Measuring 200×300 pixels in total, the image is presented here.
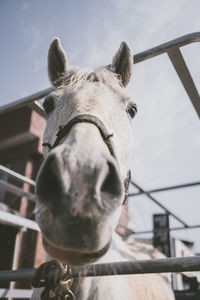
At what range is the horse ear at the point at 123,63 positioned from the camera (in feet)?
6.36

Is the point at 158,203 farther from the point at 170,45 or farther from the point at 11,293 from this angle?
the point at 170,45

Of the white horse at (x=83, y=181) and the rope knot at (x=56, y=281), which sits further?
the rope knot at (x=56, y=281)

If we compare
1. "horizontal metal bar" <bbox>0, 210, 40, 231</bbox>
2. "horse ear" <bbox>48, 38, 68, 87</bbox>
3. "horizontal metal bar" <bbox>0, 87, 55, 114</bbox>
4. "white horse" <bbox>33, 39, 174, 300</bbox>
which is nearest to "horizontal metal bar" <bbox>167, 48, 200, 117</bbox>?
"white horse" <bbox>33, 39, 174, 300</bbox>

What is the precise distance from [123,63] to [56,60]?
0.59 metres

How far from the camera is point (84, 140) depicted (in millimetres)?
951

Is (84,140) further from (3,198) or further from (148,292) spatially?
(3,198)

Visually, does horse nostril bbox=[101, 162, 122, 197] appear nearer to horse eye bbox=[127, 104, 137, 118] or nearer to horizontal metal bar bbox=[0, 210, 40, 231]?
horse eye bbox=[127, 104, 137, 118]

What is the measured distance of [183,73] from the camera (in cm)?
178

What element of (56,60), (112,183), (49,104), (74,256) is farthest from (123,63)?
(74,256)

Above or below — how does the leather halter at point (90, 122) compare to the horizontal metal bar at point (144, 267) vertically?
above

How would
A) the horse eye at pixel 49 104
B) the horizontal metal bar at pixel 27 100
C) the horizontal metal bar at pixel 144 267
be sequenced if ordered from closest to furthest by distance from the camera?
the horizontal metal bar at pixel 144 267 < the horse eye at pixel 49 104 < the horizontal metal bar at pixel 27 100

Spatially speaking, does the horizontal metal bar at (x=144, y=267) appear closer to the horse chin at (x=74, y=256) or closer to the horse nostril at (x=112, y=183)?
the horse chin at (x=74, y=256)

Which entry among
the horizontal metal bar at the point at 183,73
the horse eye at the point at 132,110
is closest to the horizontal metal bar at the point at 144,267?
the horse eye at the point at 132,110

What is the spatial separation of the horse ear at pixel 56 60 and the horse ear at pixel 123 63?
429 mm
